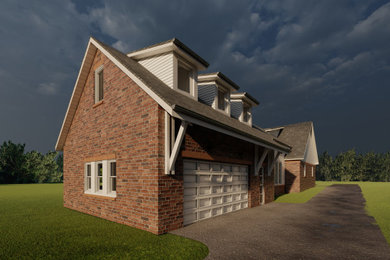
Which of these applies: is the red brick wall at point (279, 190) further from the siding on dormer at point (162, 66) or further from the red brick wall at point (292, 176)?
the siding on dormer at point (162, 66)

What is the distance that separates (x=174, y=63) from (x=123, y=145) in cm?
415

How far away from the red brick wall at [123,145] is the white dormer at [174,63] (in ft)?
6.25

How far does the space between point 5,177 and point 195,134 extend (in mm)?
51319

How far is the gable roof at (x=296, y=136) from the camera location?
24.1m

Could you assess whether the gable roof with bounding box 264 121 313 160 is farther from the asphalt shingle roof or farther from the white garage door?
the asphalt shingle roof

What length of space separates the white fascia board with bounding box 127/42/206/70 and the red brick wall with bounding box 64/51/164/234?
1707 millimetres

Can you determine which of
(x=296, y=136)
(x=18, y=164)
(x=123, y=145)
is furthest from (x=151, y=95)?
(x=18, y=164)

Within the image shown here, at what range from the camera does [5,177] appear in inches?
1763

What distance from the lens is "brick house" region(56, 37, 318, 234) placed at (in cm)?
758

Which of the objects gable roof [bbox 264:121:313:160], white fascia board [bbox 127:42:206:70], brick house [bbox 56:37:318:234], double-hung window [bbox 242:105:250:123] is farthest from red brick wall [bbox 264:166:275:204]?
gable roof [bbox 264:121:313:160]

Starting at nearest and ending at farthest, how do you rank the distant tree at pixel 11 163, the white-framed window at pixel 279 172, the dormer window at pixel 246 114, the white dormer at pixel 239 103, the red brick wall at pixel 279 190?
1. the white dormer at pixel 239 103
2. the dormer window at pixel 246 114
3. the red brick wall at pixel 279 190
4. the white-framed window at pixel 279 172
5. the distant tree at pixel 11 163

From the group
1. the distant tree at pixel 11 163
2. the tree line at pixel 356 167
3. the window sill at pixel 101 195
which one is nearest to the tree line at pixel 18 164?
the distant tree at pixel 11 163

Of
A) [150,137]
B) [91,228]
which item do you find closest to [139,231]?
[91,228]

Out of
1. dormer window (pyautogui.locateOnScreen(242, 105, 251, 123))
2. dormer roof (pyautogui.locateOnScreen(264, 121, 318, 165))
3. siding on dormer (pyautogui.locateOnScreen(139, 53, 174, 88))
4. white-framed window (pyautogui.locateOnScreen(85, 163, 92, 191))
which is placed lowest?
white-framed window (pyautogui.locateOnScreen(85, 163, 92, 191))
